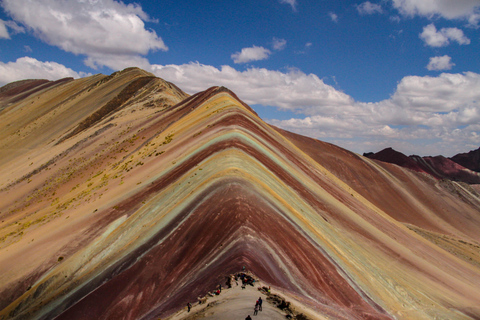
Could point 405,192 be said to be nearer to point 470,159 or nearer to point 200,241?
point 200,241

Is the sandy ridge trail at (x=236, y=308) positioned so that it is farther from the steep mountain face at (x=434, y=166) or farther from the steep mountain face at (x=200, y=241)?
the steep mountain face at (x=434, y=166)

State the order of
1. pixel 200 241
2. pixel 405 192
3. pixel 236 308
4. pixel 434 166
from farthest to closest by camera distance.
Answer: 1. pixel 434 166
2. pixel 405 192
3. pixel 200 241
4. pixel 236 308

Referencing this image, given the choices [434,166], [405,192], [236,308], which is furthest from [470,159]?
[236,308]

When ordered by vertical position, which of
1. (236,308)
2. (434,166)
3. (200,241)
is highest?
(434,166)

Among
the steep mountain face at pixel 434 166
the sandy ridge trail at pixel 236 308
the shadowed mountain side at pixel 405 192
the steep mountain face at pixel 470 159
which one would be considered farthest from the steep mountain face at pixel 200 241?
the steep mountain face at pixel 470 159

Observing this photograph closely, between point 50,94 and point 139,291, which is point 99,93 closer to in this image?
point 50,94

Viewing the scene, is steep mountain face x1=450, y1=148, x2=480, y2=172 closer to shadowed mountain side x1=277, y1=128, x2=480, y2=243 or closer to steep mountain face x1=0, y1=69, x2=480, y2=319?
shadowed mountain side x1=277, y1=128, x2=480, y2=243

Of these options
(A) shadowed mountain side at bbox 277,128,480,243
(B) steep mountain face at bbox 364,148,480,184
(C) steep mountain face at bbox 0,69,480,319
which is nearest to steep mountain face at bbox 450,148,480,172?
(B) steep mountain face at bbox 364,148,480,184
